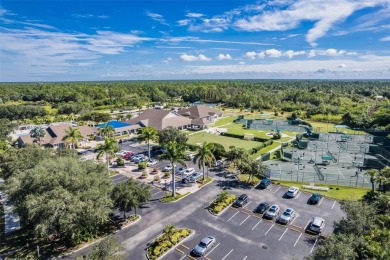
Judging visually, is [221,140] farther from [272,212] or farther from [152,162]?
[272,212]

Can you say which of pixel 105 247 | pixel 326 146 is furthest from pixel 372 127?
pixel 105 247

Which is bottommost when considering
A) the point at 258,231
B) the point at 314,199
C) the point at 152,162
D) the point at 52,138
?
the point at 258,231

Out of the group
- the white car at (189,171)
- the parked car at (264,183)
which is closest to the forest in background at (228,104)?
the parked car at (264,183)

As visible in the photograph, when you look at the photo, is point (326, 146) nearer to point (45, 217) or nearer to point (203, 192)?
point (203, 192)

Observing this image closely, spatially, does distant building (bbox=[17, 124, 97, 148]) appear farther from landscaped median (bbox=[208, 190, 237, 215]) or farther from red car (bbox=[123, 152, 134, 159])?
landscaped median (bbox=[208, 190, 237, 215])

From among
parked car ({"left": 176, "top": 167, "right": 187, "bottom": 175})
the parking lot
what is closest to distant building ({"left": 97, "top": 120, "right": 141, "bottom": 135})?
parked car ({"left": 176, "top": 167, "right": 187, "bottom": 175})

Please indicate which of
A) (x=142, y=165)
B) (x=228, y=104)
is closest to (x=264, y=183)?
(x=142, y=165)

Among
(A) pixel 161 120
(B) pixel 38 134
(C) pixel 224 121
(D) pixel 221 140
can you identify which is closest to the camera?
(B) pixel 38 134
